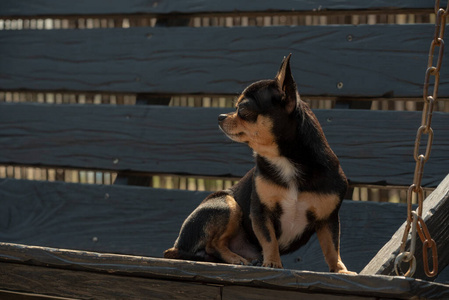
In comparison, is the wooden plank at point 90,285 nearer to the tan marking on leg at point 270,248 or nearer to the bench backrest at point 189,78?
the tan marking on leg at point 270,248

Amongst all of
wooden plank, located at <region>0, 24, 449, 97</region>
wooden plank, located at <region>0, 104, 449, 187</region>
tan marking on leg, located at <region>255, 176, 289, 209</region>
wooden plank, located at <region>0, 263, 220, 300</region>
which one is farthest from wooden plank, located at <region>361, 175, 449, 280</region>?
wooden plank, located at <region>0, 24, 449, 97</region>

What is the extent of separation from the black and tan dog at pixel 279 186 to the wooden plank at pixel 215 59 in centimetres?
104

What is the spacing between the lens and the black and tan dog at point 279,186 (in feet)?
8.58

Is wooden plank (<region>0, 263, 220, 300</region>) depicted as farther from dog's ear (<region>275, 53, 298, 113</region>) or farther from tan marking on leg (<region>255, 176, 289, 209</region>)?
dog's ear (<region>275, 53, 298, 113</region>)

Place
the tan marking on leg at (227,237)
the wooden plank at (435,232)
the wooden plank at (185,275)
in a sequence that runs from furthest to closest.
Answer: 1. the tan marking on leg at (227,237)
2. the wooden plank at (435,232)
3. the wooden plank at (185,275)

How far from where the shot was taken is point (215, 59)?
3.97 m

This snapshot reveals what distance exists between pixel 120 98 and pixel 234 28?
0.91 metres

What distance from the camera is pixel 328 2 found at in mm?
3711

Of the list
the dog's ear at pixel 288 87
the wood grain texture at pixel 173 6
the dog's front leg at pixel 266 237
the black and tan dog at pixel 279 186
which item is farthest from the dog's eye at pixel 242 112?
the wood grain texture at pixel 173 6

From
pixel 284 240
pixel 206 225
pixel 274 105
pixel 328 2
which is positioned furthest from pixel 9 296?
pixel 328 2

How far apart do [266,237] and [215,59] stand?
5.31 feet

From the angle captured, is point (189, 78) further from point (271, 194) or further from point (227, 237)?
point (271, 194)

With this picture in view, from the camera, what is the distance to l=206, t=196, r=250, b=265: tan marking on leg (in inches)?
110

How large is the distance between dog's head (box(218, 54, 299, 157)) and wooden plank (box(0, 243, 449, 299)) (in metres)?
0.62
